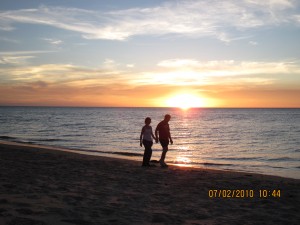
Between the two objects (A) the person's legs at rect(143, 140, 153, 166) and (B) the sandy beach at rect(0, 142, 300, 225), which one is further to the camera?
(A) the person's legs at rect(143, 140, 153, 166)

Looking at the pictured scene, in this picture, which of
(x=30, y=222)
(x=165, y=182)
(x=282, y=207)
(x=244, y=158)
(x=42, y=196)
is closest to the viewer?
(x=30, y=222)

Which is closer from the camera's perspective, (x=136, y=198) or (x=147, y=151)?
(x=136, y=198)

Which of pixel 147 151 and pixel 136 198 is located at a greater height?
pixel 147 151

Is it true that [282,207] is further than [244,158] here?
No

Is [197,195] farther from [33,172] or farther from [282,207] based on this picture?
[33,172]

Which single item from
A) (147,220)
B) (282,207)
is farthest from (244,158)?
(147,220)

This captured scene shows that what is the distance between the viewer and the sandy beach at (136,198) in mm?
5652

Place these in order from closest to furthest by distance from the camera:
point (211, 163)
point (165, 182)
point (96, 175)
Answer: point (165, 182)
point (96, 175)
point (211, 163)

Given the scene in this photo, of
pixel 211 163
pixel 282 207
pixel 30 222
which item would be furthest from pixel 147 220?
pixel 211 163

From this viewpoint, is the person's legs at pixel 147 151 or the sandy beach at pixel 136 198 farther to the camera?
the person's legs at pixel 147 151

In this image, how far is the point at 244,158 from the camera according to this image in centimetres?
2016

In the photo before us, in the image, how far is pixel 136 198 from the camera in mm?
7254

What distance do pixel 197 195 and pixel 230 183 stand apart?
2.36 m

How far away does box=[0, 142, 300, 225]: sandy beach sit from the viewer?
5.65m
